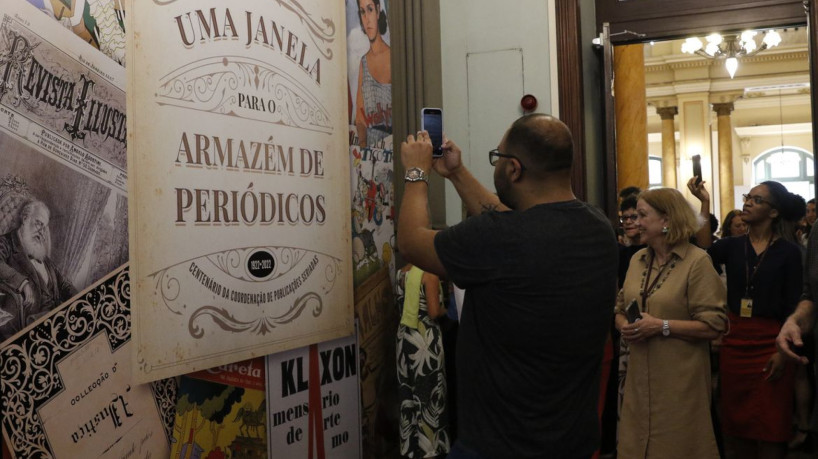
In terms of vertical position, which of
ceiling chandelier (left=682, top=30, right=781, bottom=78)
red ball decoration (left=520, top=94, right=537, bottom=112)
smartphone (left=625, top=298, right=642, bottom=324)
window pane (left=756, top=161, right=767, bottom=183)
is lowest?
smartphone (left=625, top=298, right=642, bottom=324)

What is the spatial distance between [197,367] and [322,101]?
1408mm

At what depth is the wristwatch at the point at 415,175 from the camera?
1.89 metres

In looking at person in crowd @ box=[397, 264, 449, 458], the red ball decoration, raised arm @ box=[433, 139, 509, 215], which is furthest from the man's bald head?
the red ball decoration

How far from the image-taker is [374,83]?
165 inches

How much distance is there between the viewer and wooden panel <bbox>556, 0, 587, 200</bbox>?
487 centimetres

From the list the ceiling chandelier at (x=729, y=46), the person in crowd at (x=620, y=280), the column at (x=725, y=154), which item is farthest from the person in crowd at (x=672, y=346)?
the column at (x=725, y=154)

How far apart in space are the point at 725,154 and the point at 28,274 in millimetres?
16312

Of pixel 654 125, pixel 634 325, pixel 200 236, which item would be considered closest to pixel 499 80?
pixel 634 325

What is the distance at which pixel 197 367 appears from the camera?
9.43 ft

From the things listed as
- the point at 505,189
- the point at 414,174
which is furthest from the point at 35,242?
the point at 505,189

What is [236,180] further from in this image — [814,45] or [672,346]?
[814,45]

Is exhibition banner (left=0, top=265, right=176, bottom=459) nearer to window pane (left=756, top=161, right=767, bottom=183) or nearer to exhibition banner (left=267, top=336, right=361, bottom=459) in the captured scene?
exhibition banner (left=267, top=336, right=361, bottom=459)

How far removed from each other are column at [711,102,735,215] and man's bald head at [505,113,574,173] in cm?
1535

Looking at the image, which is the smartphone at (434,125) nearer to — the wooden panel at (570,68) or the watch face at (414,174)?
the watch face at (414,174)
